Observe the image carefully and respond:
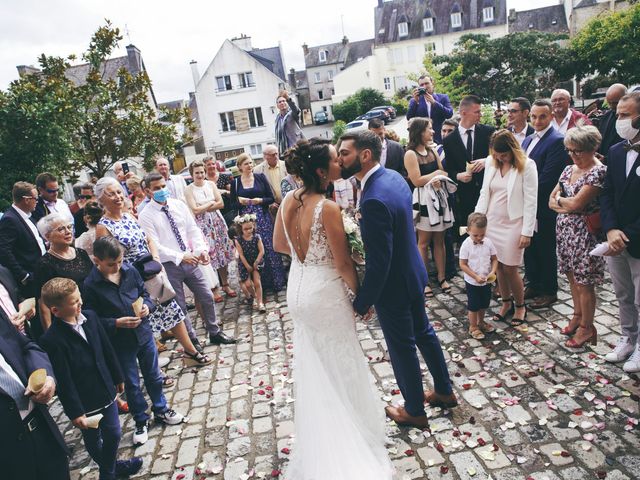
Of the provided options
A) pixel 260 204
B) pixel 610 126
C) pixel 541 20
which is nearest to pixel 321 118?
pixel 541 20

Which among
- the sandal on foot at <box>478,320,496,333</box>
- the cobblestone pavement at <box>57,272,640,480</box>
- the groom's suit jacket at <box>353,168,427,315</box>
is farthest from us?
the sandal on foot at <box>478,320,496,333</box>

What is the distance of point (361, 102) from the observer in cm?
4834

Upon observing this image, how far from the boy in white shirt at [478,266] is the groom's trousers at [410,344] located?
1549mm

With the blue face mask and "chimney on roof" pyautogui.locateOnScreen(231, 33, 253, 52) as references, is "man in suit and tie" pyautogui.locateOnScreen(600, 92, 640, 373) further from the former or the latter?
"chimney on roof" pyautogui.locateOnScreen(231, 33, 253, 52)

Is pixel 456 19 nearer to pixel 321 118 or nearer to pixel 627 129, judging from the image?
pixel 321 118

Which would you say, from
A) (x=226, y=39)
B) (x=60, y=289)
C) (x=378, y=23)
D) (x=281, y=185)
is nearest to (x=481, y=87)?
(x=226, y=39)

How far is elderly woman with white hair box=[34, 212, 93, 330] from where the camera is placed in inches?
179

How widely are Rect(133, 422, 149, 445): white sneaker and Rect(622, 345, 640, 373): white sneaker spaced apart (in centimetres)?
481

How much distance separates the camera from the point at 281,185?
7781 mm

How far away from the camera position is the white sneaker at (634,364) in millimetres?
4250

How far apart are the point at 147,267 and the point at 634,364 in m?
5.17

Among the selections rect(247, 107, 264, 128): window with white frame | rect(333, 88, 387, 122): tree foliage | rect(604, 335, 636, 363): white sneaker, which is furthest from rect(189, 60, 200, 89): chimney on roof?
rect(604, 335, 636, 363): white sneaker

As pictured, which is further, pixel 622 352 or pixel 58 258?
pixel 58 258

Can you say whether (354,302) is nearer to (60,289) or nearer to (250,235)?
(60,289)
